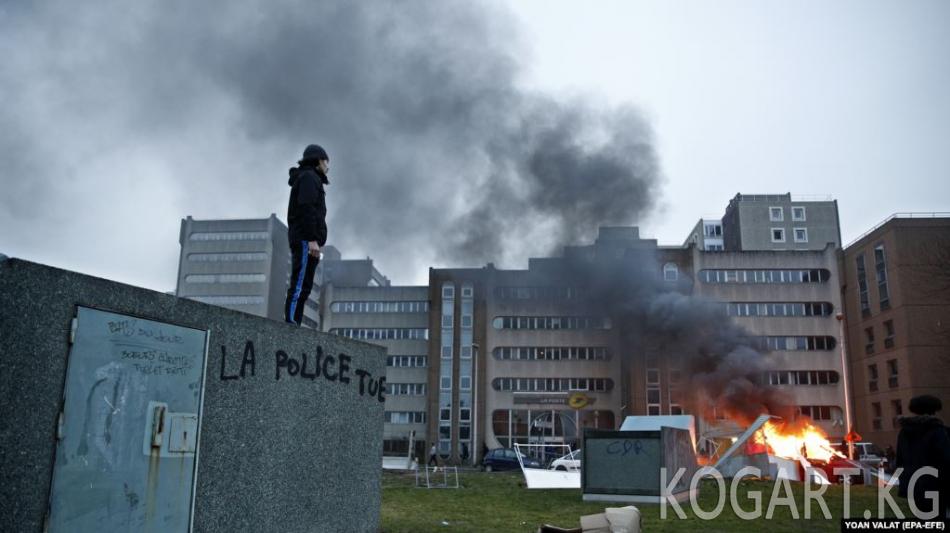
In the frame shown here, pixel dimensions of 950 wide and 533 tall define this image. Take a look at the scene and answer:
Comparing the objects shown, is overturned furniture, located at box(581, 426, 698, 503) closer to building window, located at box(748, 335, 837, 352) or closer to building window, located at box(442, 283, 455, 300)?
Answer: building window, located at box(748, 335, 837, 352)

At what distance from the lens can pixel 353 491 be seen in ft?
25.2

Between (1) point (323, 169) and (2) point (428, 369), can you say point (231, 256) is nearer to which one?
(2) point (428, 369)

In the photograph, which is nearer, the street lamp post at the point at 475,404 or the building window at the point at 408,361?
the street lamp post at the point at 475,404

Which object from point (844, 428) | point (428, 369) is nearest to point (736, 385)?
point (844, 428)

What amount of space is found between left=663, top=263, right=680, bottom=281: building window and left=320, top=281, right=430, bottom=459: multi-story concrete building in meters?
19.8

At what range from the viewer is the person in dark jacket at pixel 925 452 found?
5797 mm

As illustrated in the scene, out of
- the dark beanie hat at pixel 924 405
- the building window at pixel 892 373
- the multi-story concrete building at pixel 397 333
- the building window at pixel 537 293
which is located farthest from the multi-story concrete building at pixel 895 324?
the dark beanie hat at pixel 924 405

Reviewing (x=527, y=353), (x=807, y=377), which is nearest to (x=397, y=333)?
(x=527, y=353)

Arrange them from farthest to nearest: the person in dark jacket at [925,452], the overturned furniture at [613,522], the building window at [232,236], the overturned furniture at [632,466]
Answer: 1. the building window at [232,236]
2. the overturned furniture at [632,466]
3. the overturned furniture at [613,522]
4. the person in dark jacket at [925,452]

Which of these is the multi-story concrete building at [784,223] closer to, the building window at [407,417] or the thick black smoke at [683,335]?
the thick black smoke at [683,335]

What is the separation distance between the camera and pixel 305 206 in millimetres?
7723

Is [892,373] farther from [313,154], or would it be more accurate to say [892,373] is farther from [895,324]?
[313,154]

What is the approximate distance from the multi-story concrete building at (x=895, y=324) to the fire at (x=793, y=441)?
738 inches

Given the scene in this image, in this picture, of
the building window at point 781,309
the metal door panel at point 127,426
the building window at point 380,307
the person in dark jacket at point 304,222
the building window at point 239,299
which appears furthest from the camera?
the building window at point 239,299
